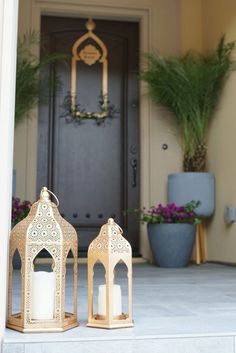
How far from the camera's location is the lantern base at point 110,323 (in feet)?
4.67

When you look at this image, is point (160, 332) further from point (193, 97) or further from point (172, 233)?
point (193, 97)

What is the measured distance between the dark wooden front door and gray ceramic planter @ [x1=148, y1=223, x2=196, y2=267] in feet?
2.11

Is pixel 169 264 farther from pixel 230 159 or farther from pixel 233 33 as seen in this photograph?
pixel 233 33

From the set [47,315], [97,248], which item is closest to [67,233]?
[97,248]

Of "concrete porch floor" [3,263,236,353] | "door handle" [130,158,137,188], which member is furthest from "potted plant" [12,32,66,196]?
"concrete porch floor" [3,263,236,353]

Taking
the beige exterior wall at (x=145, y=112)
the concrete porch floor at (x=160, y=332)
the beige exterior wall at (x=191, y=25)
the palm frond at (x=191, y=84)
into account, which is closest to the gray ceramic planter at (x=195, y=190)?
the palm frond at (x=191, y=84)

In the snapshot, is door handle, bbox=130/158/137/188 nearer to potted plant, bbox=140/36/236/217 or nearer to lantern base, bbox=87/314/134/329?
potted plant, bbox=140/36/236/217

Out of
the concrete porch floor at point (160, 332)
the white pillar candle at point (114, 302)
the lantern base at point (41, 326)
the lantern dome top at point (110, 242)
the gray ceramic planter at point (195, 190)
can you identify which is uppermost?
the gray ceramic planter at point (195, 190)

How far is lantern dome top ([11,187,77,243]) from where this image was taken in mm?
1445

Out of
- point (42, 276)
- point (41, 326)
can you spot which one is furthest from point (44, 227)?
point (41, 326)

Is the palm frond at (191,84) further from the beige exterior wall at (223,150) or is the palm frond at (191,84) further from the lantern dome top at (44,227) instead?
the lantern dome top at (44,227)

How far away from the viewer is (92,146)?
4.56 m

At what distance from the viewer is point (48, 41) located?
458cm

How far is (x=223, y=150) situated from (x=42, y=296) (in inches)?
115
